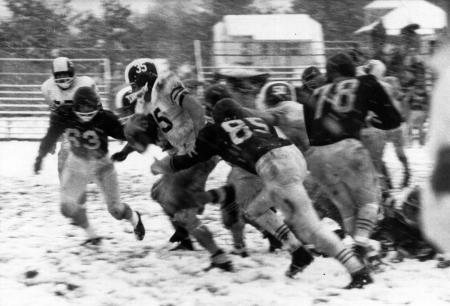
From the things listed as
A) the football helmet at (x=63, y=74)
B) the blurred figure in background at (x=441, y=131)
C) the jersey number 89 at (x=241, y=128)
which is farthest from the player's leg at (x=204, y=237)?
the blurred figure in background at (x=441, y=131)

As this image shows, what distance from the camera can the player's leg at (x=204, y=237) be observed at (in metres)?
6.32

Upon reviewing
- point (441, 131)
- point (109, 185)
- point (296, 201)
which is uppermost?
point (441, 131)

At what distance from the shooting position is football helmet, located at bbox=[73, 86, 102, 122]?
702 centimetres

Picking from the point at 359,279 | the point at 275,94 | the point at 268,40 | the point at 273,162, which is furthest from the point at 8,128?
the point at 359,279

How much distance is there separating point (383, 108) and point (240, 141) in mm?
1274

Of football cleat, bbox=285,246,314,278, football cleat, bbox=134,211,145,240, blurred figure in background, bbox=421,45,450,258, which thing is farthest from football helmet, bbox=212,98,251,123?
blurred figure in background, bbox=421,45,450,258

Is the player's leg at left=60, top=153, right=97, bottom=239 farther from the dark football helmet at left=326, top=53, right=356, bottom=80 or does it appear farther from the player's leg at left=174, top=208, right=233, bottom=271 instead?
the dark football helmet at left=326, top=53, right=356, bottom=80

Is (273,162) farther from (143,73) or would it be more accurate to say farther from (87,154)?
(87,154)

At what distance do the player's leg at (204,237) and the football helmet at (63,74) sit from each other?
2.41 metres

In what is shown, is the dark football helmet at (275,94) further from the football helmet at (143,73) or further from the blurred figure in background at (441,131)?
the blurred figure in background at (441,131)

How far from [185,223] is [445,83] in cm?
411

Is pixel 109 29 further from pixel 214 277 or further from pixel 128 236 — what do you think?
pixel 214 277

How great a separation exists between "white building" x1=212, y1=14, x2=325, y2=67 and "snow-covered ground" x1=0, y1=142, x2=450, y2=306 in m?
14.9

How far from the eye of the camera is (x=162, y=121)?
705cm
